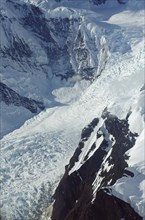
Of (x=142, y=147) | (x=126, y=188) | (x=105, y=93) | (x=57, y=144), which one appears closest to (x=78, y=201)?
(x=142, y=147)

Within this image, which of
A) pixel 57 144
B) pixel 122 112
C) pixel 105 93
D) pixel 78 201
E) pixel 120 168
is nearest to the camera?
pixel 120 168

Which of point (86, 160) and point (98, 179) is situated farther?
point (86, 160)

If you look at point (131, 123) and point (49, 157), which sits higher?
point (131, 123)

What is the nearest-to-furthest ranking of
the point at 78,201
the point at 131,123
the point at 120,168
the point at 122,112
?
the point at 120,168, the point at 78,201, the point at 131,123, the point at 122,112

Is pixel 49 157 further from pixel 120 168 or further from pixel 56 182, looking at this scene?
pixel 120 168

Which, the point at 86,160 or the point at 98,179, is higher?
the point at 98,179

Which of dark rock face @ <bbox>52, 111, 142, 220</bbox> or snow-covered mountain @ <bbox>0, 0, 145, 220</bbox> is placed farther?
snow-covered mountain @ <bbox>0, 0, 145, 220</bbox>

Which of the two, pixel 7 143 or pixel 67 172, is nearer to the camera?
pixel 67 172

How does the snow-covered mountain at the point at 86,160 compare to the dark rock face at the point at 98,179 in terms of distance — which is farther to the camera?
the snow-covered mountain at the point at 86,160
